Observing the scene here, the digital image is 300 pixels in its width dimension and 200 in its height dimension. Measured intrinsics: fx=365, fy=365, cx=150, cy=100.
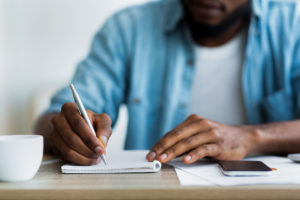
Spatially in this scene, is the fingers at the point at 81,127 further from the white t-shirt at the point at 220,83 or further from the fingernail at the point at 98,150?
the white t-shirt at the point at 220,83

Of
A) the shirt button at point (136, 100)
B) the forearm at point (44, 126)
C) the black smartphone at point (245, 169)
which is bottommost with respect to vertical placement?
the shirt button at point (136, 100)

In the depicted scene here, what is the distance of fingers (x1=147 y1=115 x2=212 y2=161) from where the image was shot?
2.15 feet

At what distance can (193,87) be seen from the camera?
1358 mm

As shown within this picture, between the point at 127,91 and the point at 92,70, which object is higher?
the point at 92,70

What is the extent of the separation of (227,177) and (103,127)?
0.25 m

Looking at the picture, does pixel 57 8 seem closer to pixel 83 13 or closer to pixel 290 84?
pixel 83 13

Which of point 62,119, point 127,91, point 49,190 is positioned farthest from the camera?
point 127,91

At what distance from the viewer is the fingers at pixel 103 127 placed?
66 centimetres

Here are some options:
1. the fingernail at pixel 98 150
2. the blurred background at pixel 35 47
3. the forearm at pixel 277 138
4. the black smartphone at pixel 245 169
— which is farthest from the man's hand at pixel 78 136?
the blurred background at pixel 35 47

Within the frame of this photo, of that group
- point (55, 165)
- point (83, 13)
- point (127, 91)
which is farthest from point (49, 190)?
point (83, 13)


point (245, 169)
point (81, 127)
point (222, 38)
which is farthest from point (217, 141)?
point (222, 38)

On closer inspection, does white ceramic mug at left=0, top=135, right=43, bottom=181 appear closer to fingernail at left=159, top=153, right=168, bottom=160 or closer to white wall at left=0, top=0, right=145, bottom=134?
fingernail at left=159, top=153, right=168, bottom=160

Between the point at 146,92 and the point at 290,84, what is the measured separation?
509mm

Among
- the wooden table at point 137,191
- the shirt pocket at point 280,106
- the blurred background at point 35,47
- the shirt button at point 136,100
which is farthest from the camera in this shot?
the blurred background at point 35,47
